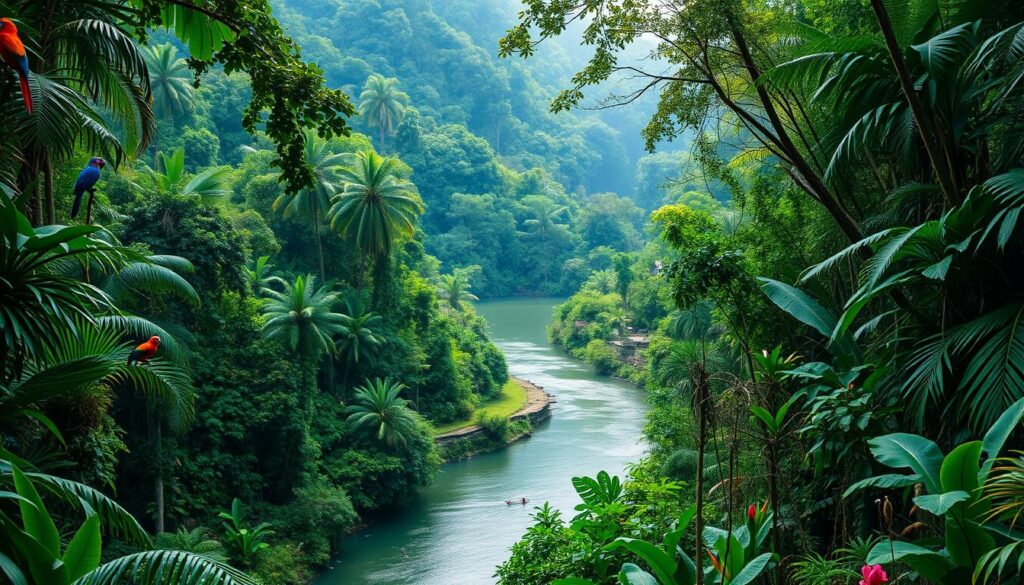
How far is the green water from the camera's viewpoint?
16.9 metres

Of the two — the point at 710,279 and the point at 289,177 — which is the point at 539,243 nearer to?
the point at 710,279

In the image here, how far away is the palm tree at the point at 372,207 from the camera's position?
2416 centimetres

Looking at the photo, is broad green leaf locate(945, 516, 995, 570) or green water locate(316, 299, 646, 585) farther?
green water locate(316, 299, 646, 585)

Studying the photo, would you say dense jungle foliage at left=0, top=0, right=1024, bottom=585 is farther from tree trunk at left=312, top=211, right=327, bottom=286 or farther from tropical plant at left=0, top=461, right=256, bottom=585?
tree trunk at left=312, top=211, right=327, bottom=286

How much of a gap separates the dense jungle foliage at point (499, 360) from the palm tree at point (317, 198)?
0.56ft

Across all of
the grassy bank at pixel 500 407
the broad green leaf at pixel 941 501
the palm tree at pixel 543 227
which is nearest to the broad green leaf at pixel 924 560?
the broad green leaf at pixel 941 501

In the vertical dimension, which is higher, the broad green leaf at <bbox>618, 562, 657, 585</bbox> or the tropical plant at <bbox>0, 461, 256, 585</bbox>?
the tropical plant at <bbox>0, 461, 256, 585</bbox>

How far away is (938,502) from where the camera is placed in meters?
3.72

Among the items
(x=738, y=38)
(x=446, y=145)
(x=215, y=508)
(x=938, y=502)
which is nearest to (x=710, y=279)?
(x=738, y=38)

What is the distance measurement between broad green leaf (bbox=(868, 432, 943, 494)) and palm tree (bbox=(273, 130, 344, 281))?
21.3 m

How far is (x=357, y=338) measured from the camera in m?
23.3

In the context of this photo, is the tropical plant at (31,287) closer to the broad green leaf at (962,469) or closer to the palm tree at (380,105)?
the broad green leaf at (962,469)

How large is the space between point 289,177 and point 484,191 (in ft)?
186

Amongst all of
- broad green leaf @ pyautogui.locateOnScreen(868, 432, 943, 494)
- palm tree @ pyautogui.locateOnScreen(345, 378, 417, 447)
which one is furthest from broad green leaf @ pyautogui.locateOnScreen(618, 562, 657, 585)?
palm tree @ pyautogui.locateOnScreen(345, 378, 417, 447)
